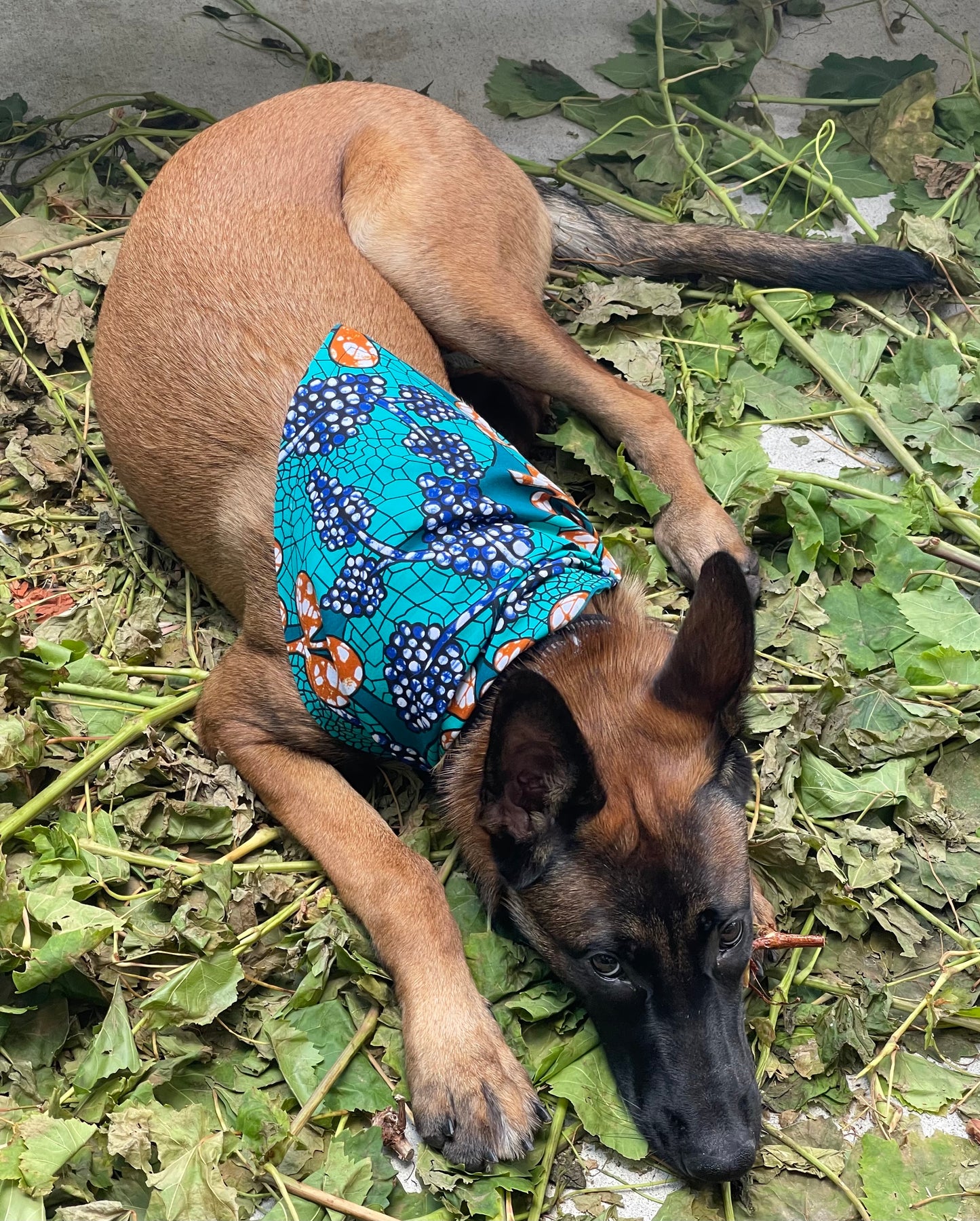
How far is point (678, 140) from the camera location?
5996mm

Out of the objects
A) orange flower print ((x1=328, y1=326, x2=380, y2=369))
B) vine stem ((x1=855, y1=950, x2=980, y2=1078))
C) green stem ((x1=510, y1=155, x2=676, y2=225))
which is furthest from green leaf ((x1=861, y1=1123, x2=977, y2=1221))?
green stem ((x1=510, y1=155, x2=676, y2=225))

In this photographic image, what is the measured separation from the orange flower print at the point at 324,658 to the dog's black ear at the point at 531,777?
25.1 inches

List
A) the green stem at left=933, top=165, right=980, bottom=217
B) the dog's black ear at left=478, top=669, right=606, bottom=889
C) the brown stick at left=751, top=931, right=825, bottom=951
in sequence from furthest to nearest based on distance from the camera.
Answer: the green stem at left=933, top=165, right=980, bottom=217 → the brown stick at left=751, top=931, right=825, bottom=951 → the dog's black ear at left=478, top=669, right=606, bottom=889

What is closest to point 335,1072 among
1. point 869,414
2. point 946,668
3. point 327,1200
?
point 327,1200

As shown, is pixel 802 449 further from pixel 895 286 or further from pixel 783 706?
pixel 783 706

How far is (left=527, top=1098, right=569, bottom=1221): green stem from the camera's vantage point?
9.82 ft

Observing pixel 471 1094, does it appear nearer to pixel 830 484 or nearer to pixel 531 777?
pixel 531 777

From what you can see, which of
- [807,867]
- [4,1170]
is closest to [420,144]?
[807,867]

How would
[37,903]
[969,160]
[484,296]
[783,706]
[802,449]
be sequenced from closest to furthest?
→ [37,903]
[783,706]
[484,296]
[802,449]
[969,160]

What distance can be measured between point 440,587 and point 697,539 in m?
1.55

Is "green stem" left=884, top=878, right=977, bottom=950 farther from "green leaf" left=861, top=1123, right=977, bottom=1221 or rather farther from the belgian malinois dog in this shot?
the belgian malinois dog

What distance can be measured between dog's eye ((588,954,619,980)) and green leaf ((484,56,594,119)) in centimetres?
501

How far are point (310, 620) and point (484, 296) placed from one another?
172 cm

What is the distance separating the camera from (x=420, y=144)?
4582 mm
